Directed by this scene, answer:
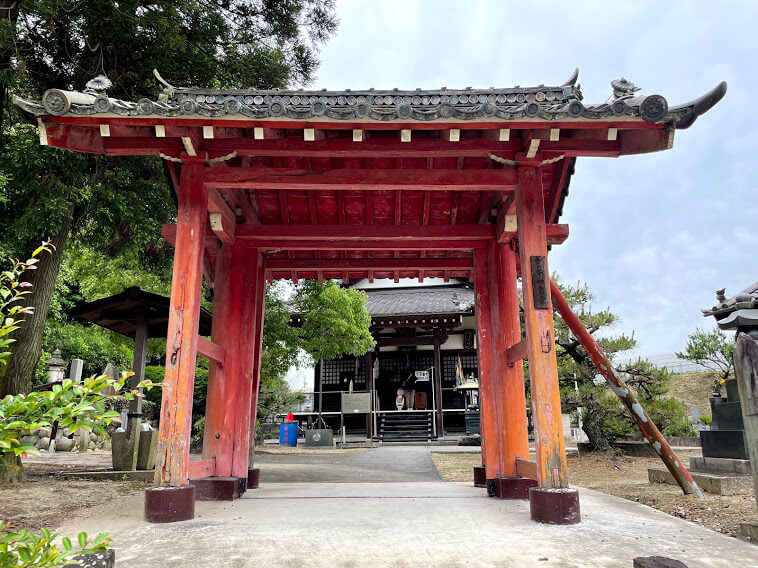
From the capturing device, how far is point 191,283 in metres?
4.95

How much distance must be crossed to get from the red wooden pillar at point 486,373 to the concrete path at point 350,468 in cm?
317

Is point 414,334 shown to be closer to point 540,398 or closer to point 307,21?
point 307,21

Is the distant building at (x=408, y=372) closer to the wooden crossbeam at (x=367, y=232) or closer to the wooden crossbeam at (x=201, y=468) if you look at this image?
the wooden crossbeam at (x=367, y=232)

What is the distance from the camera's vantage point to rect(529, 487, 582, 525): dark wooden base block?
427 centimetres

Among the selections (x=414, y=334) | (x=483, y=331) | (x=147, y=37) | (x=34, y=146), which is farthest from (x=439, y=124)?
(x=414, y=334)

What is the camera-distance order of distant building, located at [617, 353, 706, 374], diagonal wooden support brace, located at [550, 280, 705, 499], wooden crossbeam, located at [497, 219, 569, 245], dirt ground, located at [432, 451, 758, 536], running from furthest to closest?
distant building, located at [617, 353, 706, 374] < diagonal wooden support brace, located at [550, 280, 705, 499] < wooden crossbeam, located at [497, 219, 569, 245] < dirt ground, located at [432, 451, 758, 536]

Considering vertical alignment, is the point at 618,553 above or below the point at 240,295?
below

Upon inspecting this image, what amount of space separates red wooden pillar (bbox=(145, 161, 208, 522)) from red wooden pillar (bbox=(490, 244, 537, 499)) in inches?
143

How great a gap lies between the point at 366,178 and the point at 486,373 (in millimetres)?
3227

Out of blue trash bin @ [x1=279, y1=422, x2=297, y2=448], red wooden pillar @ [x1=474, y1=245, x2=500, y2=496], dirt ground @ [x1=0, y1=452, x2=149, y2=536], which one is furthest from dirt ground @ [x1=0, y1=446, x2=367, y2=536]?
blue trash bin @ [x1=279, y1=422, x2=297, y2=448]

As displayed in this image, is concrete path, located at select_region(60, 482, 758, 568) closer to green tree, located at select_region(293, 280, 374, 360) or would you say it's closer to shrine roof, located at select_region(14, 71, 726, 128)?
shrine roof, located at select_region(14, 71, 726, 128)

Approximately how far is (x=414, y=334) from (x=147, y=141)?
18164 millimetres

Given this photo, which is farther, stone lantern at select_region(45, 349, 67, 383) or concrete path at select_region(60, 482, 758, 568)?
stone lantern at select_region(45, 349, 67, 383)

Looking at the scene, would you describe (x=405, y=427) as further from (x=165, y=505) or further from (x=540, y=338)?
(x=165, y=505)
